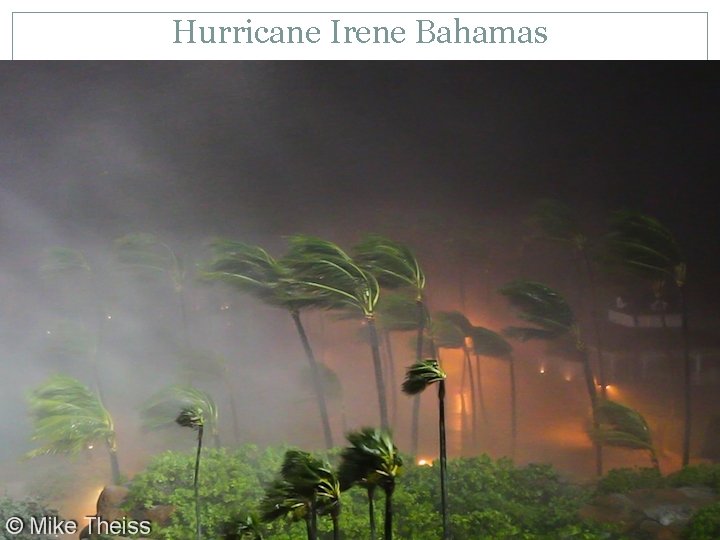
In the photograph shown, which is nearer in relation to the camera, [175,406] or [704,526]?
[704,526]

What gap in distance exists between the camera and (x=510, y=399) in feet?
13.8

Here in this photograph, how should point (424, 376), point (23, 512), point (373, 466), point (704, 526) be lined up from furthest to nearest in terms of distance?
point (23, 512), point (704, 526), point (424, 376), point (373, 466)

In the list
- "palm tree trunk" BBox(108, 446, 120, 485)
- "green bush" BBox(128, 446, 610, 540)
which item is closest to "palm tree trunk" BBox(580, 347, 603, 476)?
"green bush" BBox(128, 446, 610, 540)

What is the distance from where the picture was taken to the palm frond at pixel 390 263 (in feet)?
13.9

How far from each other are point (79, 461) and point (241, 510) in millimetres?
1052

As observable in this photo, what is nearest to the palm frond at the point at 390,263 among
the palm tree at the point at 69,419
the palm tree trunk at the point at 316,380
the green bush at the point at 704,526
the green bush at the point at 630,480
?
the palm tree trunk at the point at 316,380

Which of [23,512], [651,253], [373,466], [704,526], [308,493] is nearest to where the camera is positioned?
[373,466]

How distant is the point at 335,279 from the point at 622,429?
195cm

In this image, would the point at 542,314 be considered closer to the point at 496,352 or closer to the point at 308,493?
the point at 496,352

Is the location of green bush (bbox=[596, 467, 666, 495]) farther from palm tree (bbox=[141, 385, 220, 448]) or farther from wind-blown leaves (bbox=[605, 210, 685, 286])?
palm tree (bbox=[141, 385, 220, 448])

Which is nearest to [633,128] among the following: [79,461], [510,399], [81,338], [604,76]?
[604,76]
